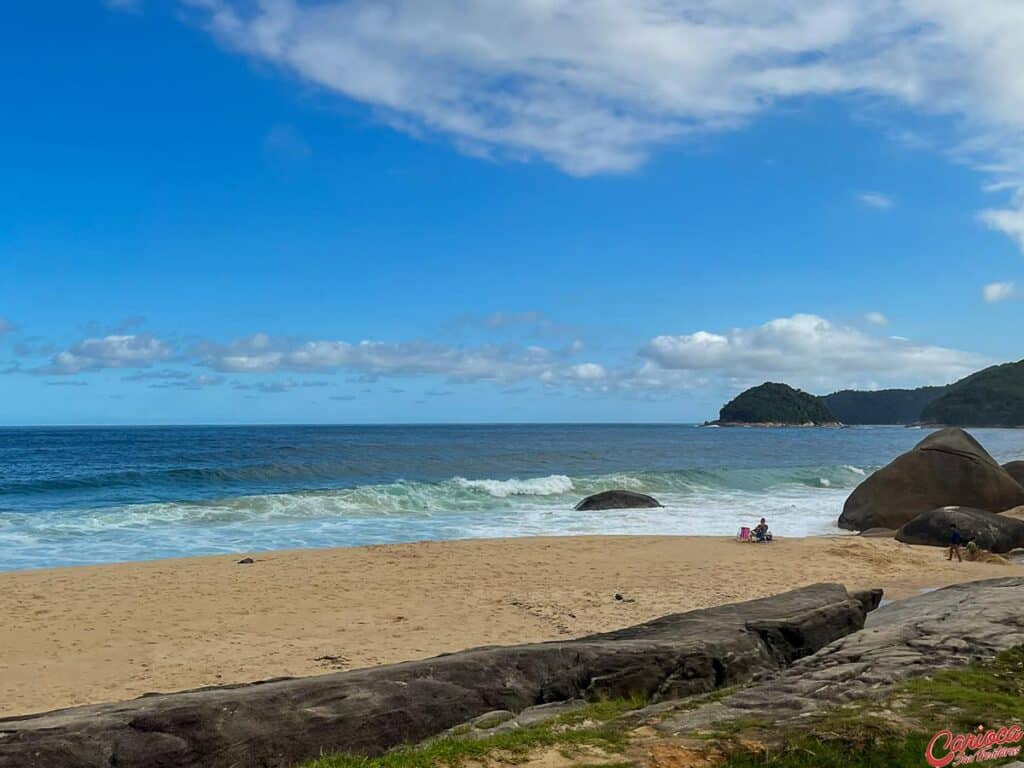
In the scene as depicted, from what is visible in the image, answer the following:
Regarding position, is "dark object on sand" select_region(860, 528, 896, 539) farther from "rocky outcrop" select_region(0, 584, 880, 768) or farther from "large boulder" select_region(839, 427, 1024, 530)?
"rocky outcrop" select_region(0, 584, 880, 768)

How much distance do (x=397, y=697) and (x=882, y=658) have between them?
4813 millimetres

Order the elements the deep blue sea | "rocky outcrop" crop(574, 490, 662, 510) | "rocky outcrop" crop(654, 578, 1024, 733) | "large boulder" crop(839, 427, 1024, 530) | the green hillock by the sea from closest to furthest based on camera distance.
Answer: "rocky outcrop" crop(654, 578, 1024, 733) < the deep blue sea < "large boulder" crop(839, 427, 1024, 530) < "rocky outcrop" crop(574, 490, 662, 510) < the green hillock by the sea

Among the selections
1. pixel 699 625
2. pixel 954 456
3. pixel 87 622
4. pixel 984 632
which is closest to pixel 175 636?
pixel 87 622

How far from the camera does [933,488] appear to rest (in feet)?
90.4

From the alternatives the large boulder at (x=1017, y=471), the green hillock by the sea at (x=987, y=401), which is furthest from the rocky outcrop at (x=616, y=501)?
the green hillock by the sea at (x=987, y=401)

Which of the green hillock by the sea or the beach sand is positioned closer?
the beach sand

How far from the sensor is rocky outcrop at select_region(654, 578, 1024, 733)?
6.32m

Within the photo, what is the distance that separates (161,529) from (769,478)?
35570 mm

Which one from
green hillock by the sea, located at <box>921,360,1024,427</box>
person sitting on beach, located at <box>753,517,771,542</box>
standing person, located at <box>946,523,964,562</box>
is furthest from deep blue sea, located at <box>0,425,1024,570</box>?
green hillock by the sea, located at <box>921,360,1024,427</box>

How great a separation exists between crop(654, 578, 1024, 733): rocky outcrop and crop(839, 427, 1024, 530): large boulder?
18410 millimetres

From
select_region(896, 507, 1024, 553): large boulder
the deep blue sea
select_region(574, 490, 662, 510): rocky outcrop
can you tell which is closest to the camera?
select_region(896, 507, 1024, 553): large boulder

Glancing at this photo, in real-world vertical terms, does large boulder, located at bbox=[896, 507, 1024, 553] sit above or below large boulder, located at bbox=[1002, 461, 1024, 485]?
below

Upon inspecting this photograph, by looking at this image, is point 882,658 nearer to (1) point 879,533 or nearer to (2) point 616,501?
(1) point 879,533

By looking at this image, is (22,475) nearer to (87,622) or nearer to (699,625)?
(87,622)
